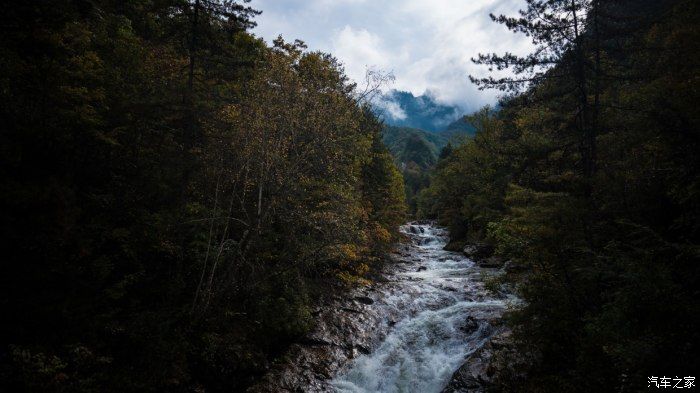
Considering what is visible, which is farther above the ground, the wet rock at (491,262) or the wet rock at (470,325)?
the wet rock at (491,262)

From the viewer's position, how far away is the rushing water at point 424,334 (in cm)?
1095

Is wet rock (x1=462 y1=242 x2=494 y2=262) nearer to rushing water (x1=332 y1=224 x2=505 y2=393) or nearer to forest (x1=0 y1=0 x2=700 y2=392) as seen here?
rushing water (x1=332 y1=224 x2=505 y2=393)

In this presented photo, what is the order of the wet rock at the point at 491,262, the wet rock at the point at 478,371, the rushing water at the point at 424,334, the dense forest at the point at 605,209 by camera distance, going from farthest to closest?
1. the wet rock at the point at 491,262
2. the rushing water at the point at 424,334
3. the wet rock at the point at 478,371
4. the dense forest at the point at 605,209

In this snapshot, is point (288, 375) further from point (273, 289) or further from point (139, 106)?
point (139, 106)

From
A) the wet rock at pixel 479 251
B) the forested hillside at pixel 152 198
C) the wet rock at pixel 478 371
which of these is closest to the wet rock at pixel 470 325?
the wet rock at pixel 478 371

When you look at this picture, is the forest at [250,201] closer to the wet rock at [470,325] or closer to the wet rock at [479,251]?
the wet rock at [470,325]

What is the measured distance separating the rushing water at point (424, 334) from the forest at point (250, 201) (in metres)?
2.21

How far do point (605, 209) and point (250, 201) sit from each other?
1101 centimetres

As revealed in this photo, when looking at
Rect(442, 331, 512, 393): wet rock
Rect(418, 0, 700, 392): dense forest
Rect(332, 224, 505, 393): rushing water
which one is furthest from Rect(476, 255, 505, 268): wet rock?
Rect(442, 331, 512, 393): wet rock

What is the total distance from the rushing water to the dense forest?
237 cm

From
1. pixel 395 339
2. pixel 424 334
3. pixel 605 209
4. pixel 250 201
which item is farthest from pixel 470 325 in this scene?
pixel 250 201

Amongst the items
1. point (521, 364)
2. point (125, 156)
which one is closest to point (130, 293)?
point (125, 156)

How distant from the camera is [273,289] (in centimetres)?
1256

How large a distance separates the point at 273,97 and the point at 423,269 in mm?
16598
